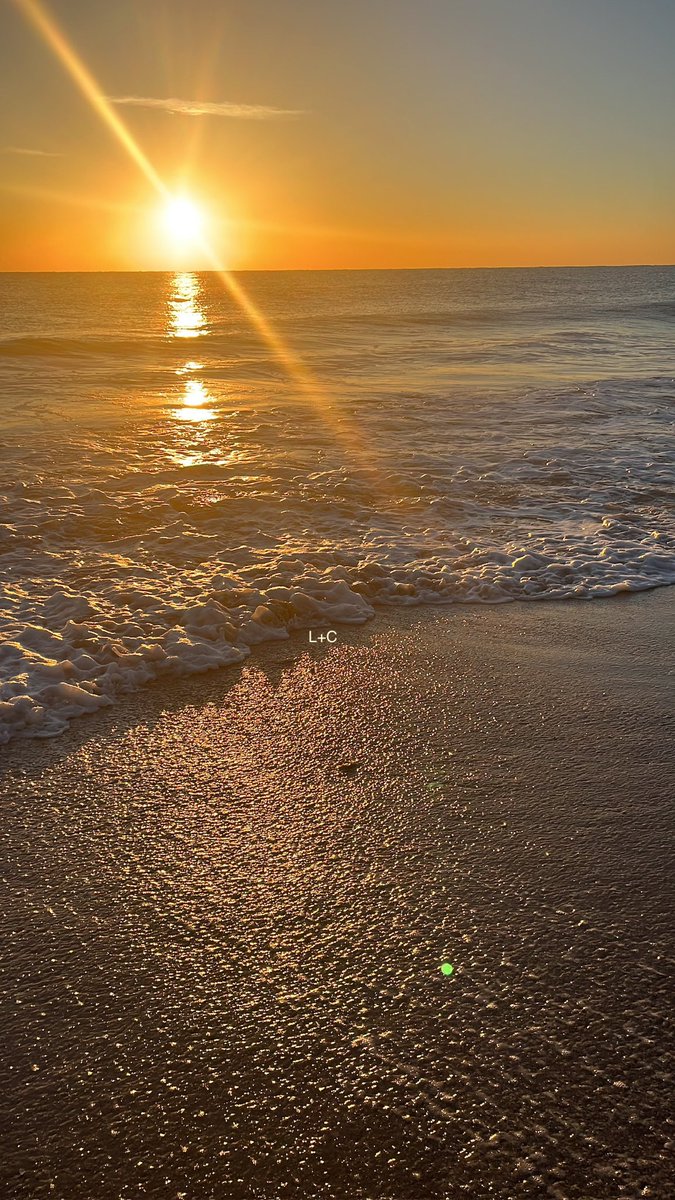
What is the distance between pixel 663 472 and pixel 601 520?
2.28m

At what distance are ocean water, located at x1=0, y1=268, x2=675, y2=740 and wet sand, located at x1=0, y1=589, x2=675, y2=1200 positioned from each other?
0.95 meters

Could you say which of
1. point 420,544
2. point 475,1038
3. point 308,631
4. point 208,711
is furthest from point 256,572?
point 475,1038

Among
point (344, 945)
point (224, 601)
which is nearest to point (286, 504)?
point (224, 601)

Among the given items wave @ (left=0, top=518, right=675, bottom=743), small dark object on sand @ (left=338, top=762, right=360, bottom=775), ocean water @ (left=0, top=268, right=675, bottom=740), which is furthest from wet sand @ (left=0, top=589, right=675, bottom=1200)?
ocean water @ (left=0, top=268, right=675, bottom=740)

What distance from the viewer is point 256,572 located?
6230 mm

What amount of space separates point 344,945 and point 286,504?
19.4ft

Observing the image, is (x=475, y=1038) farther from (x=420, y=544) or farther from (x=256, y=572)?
(x=420, y=544)

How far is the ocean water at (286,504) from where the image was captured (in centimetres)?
523

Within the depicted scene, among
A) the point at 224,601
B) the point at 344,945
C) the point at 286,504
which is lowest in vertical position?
the point at 344,945

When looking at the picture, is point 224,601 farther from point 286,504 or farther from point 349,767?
point 286,504

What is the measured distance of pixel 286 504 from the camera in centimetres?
817

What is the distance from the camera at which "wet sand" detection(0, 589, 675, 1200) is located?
1.98 meters

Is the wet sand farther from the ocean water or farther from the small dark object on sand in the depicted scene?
the ocean water

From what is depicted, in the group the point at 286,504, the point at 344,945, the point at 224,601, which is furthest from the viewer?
the point at 286,504
